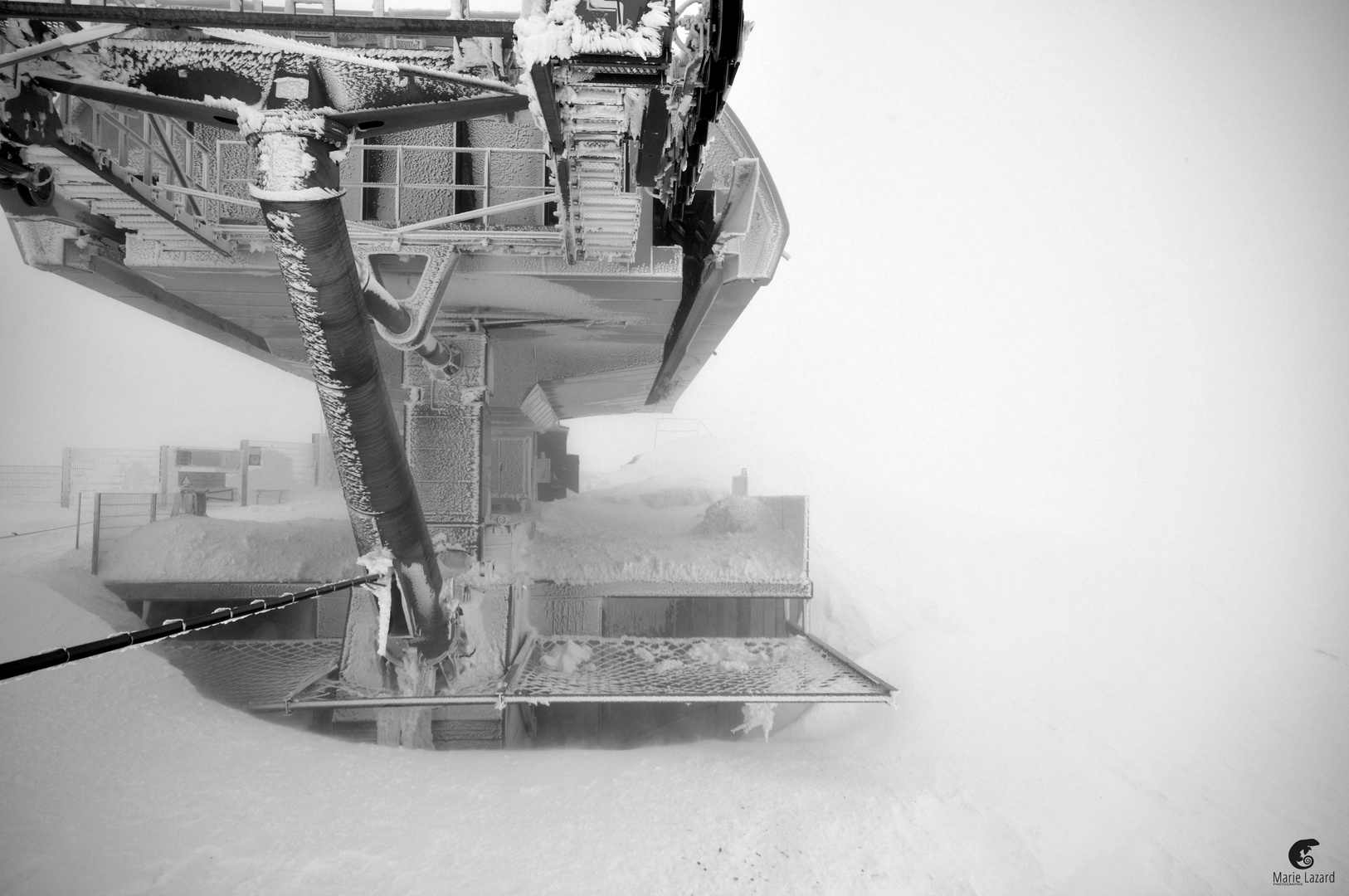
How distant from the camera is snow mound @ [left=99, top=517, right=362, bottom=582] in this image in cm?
687

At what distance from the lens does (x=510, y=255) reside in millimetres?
5152

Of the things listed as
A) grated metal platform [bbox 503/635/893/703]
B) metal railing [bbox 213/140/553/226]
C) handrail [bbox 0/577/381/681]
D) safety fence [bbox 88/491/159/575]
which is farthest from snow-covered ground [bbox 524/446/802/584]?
safety fence [bbox 88/491/159/575]

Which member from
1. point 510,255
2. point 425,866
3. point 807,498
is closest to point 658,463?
point 807,498

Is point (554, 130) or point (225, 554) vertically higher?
point (554, 130)

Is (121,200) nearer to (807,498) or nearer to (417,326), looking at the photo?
(417,326)

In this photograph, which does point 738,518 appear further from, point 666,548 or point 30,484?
point 30,484

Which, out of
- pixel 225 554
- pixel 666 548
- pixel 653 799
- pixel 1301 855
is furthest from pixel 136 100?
pixel 1301 855

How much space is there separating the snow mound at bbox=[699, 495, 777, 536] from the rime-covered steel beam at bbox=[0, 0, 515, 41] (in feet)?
21.8

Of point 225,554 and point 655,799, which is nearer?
point 655,799

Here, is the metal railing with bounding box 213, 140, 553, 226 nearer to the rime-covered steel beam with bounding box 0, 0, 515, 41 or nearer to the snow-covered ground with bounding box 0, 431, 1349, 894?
the rime-covered steel beam with bounding box 0, 0, 515, 41

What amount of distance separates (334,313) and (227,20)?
1547 millimetres

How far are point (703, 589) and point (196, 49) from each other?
5.96 m

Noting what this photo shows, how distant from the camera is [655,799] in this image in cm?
428

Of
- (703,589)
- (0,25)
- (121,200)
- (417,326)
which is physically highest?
(0,25)
